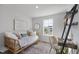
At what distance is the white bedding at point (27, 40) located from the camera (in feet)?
4.15

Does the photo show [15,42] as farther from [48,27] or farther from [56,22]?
[56,22]

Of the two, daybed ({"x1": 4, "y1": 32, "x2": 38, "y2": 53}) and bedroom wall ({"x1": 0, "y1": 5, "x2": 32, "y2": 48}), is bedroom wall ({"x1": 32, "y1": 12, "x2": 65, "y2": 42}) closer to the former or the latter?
daybed ({"x1": 4, "y1": 32, "x2": 38, "y2": 53})

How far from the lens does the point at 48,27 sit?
4.24ft

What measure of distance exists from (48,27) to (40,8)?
1.09ft

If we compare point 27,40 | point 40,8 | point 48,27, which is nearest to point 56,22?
point 48,27

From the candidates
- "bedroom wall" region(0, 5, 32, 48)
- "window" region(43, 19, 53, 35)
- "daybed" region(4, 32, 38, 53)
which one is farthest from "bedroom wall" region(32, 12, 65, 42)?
"bedroom wall" region(0, 5, 32, 48)

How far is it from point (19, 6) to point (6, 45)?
25.2 inches

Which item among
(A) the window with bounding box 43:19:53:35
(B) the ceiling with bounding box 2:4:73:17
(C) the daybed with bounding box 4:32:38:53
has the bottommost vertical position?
(C) the daybed with bounding box 4:32:38:53

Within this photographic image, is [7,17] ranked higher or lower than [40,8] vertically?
lower

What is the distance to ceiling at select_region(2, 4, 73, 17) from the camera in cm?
119

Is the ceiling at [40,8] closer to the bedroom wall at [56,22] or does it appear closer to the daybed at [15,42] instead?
the bedroom wall at [56,22]

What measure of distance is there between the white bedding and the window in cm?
20
